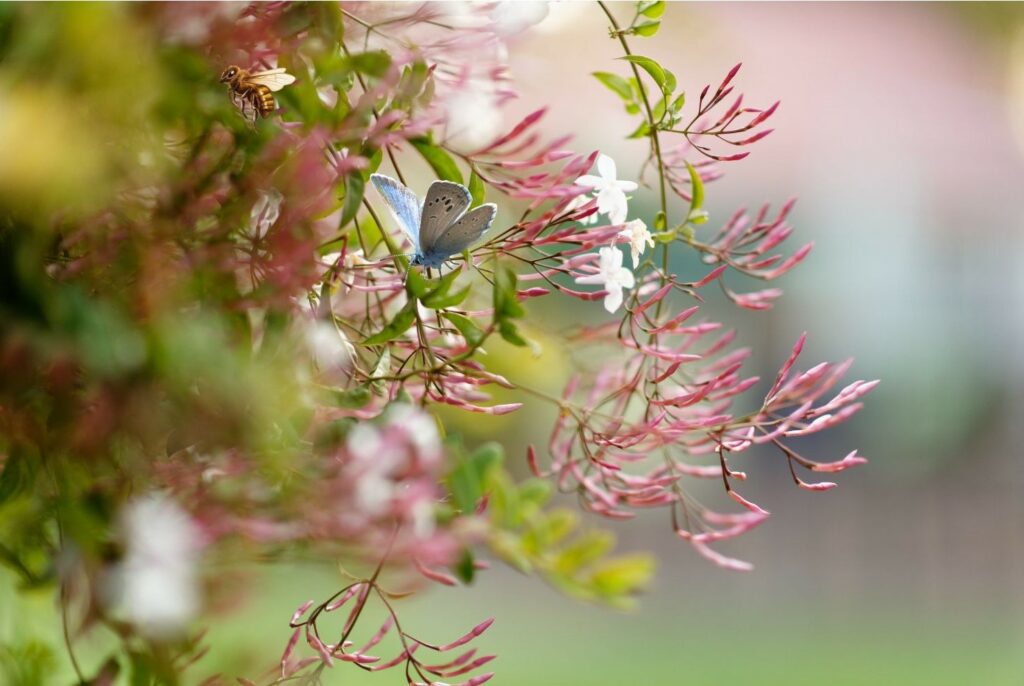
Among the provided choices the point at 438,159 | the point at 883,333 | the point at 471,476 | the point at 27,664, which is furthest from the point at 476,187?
the point at 883,333

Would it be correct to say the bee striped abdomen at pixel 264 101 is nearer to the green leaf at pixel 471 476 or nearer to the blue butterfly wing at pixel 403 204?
the blue butterfly wing at pixel 403 204

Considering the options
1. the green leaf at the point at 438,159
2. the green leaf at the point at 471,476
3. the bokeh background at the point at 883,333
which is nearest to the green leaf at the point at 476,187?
the green leaf at the point at 438,159

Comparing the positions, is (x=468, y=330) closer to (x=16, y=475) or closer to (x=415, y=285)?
(x=415, y=285)

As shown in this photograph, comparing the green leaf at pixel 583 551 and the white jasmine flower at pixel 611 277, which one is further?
the green leaf at pixel 583 551

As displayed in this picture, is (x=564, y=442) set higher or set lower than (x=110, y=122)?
lower

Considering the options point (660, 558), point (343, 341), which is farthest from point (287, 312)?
point (660, 558)

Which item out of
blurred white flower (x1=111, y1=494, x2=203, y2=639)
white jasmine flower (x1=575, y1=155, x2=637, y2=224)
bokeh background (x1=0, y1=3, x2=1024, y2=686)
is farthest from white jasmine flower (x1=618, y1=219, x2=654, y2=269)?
bokeh background (x1=0, y1=3, x2=1024, y2=686)

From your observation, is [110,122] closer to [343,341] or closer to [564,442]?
[343,341]
